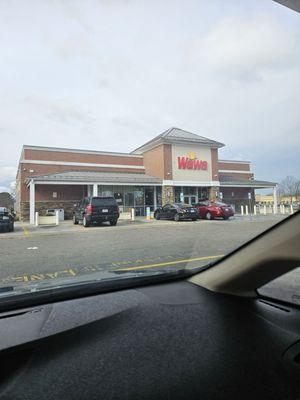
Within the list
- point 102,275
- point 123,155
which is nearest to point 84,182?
point 123,155

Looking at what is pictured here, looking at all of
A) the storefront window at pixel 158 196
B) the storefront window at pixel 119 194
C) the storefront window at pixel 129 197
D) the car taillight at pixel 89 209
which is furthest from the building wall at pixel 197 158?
the car taillight at pixel 89 209

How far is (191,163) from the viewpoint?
115 ft

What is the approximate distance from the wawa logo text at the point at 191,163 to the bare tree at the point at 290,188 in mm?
32034

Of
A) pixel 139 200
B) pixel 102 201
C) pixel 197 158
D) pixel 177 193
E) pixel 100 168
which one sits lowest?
pixel 102 201

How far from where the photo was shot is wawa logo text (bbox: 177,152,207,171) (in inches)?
1352

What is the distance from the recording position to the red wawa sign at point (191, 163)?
34.3 metres

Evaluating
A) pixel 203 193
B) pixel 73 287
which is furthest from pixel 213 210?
pixel 203 193

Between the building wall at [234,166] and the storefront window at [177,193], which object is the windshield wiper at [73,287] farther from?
the building wall at [234,166]

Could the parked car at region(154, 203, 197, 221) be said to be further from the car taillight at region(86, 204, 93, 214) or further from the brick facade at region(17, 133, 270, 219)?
the brick facade at region(17, 133, 270, 219)

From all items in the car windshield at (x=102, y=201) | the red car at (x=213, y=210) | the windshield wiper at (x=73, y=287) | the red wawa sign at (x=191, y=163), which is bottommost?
the windshield wiper at (x=73, y=287)

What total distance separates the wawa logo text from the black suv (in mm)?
16025

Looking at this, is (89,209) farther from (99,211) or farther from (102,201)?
(102,201)

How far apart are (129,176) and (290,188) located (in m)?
31.9

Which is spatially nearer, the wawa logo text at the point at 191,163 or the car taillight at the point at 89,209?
the car taillight at the point at 89,209
